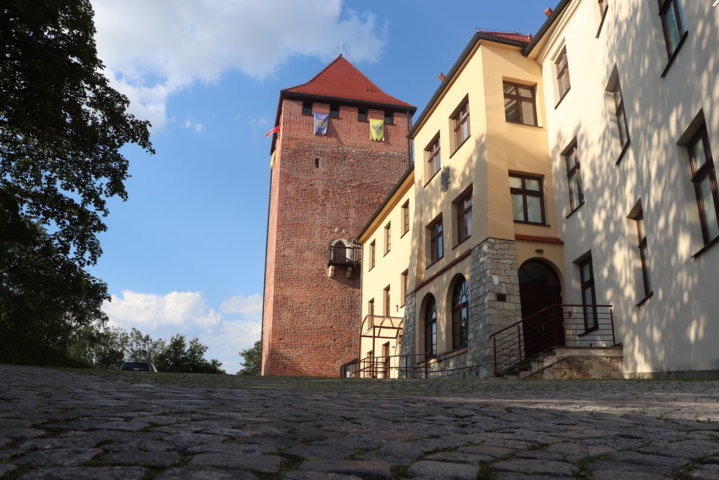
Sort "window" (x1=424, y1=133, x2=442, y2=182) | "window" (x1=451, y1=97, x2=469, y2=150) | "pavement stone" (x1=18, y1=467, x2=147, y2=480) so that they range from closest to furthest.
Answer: "pavement stone" (x1=18, y1=467, x2=147, y2=480), "window" (x1=451, y1=97, x2=469, y2=150), "window" (x1=424, y1=133, x2=442, y2=182)

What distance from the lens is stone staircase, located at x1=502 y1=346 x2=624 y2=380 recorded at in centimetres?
1505

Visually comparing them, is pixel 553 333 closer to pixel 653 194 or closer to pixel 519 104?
pixel 653 194

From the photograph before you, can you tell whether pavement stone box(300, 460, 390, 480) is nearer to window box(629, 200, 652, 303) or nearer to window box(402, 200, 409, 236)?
window box(629, 200, 652, 303)

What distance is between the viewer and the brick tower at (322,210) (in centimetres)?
3612

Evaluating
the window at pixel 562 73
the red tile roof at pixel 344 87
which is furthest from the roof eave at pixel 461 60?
the red tile roof at pixel 344 87

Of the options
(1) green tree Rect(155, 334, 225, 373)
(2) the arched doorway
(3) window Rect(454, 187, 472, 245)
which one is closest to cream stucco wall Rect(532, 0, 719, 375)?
(2) the arched doorway

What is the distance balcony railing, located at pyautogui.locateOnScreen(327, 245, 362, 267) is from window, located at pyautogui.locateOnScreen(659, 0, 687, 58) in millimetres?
25821

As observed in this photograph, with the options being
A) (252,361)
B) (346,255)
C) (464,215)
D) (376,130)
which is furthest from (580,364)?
(252,361)

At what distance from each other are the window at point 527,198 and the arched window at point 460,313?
8.91ft

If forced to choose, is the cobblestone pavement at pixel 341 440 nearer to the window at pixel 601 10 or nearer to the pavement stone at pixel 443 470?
the pavement stone at pixel 443 470

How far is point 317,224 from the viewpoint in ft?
127

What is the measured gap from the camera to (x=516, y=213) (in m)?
19.0

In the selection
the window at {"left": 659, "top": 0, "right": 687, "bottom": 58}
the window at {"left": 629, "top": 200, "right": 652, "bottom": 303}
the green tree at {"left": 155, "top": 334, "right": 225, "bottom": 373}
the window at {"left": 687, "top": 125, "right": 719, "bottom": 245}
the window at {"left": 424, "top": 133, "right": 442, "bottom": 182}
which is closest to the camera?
the window at {"left": 687, "top": 125, "right": 719, "bottom": 245}

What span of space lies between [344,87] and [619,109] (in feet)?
95.4
